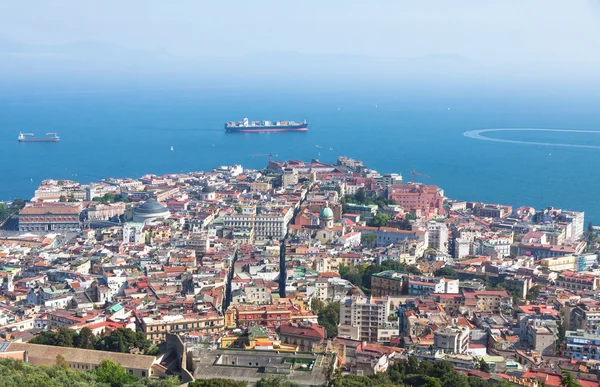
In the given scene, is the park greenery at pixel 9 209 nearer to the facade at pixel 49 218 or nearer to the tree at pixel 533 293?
the facade at pixel 49 218

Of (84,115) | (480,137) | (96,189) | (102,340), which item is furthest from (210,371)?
(84,115)

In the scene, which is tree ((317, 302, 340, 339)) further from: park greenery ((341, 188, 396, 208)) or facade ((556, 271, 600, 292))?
park greenery ((341, 188, 396, 208))

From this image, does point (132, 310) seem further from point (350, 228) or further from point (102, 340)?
point (350, 228)

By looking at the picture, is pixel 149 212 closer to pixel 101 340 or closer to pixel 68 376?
pixel 101 340

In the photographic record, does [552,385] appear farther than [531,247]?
No

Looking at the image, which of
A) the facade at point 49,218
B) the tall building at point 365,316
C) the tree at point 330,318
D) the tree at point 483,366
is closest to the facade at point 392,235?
the tree at point 330,318

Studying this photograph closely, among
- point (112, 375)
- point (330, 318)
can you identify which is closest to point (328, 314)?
point (330, 318)
